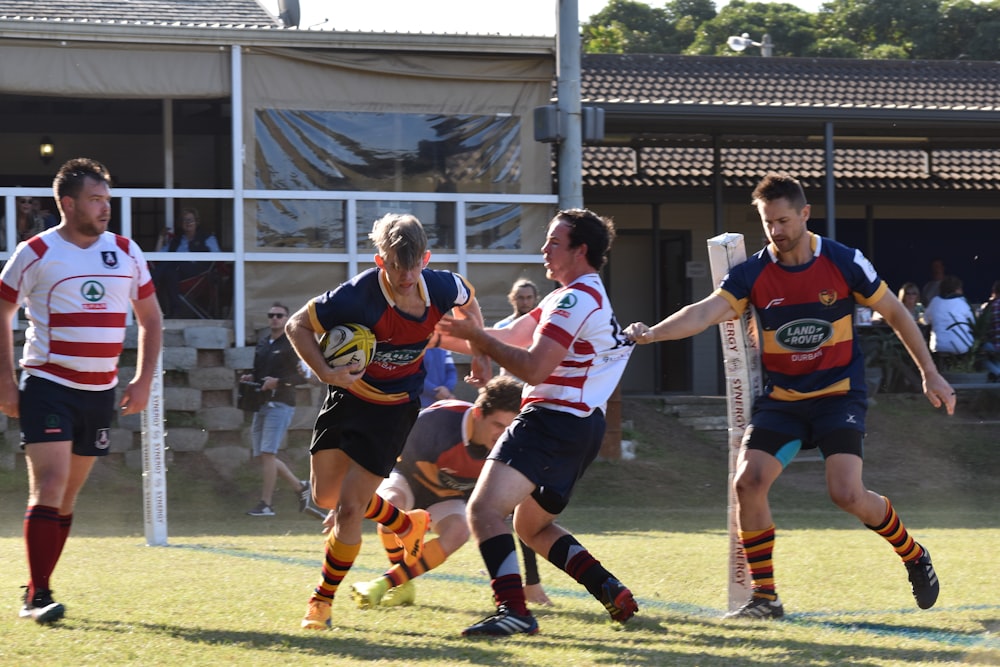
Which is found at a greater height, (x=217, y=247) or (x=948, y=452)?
(x=217, y=247)

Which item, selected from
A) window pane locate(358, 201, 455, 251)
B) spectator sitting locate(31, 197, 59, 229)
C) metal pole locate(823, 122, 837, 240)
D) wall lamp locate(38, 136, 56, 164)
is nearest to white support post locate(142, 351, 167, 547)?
spectator sitting locate(31, 197, 59, 229)

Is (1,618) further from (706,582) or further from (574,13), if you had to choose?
(574,13)

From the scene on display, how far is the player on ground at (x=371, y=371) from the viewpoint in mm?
5828

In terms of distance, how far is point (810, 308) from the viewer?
669 cm

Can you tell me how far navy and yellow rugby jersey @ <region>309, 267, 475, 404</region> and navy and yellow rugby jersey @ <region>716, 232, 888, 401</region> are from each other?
1499mm

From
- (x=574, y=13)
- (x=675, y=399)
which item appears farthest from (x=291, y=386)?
(x=675, y=399)

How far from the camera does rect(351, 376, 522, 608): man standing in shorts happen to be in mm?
6875

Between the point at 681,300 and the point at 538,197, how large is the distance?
677cm

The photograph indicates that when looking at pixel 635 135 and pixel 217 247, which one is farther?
pixel 635 135

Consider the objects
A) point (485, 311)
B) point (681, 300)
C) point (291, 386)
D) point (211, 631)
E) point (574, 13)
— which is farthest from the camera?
point (681, 300)

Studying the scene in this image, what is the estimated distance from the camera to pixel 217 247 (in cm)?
1586

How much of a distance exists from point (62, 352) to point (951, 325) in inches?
552

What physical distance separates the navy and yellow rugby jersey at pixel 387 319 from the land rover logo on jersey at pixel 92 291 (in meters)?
1.06

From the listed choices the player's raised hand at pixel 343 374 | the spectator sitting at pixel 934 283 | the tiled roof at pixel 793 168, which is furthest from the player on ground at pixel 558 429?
the spectator sitting at pixel 934 283
